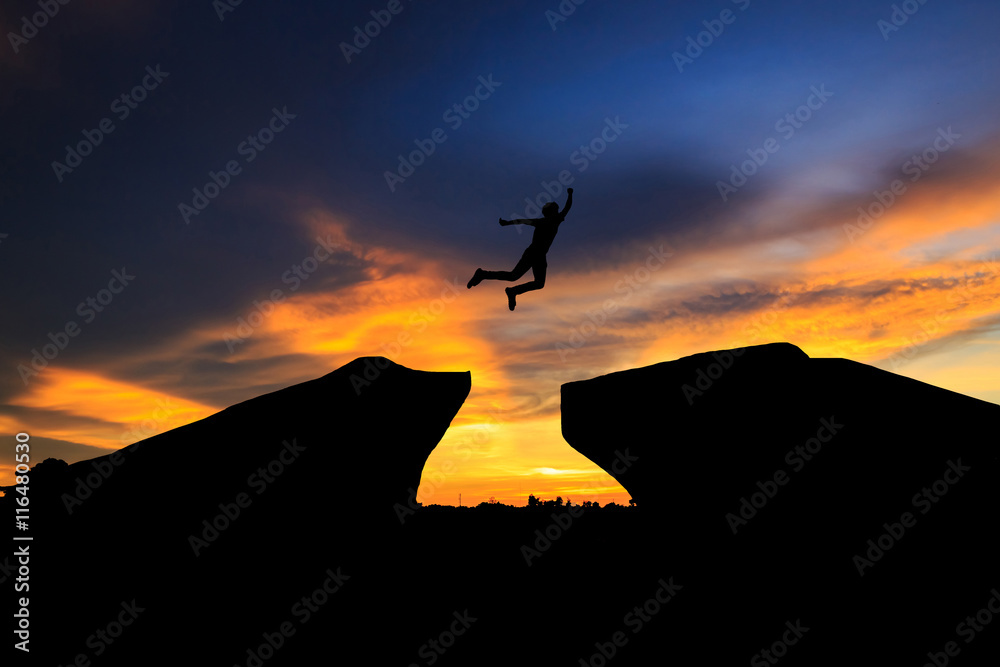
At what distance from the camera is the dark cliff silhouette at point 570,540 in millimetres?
6930

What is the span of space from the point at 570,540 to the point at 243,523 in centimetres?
450

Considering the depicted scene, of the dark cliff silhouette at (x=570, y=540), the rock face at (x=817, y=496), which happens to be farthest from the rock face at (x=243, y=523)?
the rock face at (x=817, y=496)

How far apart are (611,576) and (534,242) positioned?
5.46m

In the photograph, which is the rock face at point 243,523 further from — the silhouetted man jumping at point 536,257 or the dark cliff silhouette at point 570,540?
the silhouetted man jumping at point 536,257

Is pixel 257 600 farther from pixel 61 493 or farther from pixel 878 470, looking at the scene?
pixel 878 470

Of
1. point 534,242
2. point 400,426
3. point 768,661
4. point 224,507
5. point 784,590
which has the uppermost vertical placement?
point 534,242

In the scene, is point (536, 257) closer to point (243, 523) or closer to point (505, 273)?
point (505, 273)

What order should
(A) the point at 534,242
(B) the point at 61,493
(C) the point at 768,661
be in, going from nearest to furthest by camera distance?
(C) the point at 768,661
(B) the point at 61,493
(A) the point at 534,242

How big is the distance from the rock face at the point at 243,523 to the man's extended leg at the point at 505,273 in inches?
94.3

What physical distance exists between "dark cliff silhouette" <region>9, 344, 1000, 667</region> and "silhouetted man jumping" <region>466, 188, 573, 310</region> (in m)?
2.40

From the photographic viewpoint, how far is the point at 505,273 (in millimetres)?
11188

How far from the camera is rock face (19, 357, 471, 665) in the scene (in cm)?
731

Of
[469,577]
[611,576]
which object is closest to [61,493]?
[469,577]

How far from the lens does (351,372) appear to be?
9.02 m
